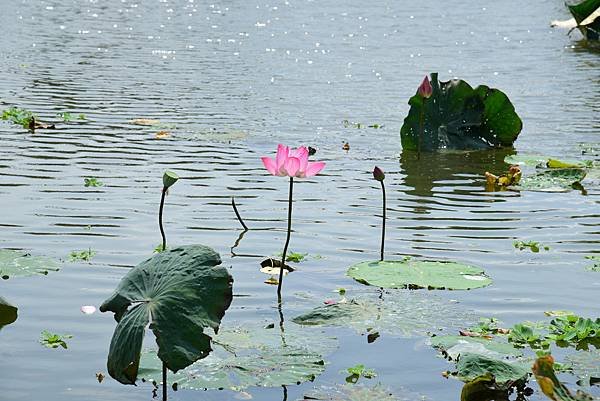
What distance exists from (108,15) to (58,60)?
7.11 metres

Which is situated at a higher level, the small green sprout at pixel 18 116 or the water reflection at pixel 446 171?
the small green sprout at pixel 18 116

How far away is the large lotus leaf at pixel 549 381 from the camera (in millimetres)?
2449

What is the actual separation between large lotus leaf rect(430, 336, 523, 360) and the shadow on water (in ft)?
9.44

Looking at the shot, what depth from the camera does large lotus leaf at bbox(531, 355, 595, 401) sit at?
8.04 feet

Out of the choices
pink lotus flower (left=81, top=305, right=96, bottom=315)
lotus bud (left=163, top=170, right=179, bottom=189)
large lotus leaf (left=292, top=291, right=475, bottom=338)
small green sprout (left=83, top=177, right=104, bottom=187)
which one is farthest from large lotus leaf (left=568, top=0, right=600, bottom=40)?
pink lotus flower (left=81, top=305, right=96, bottom=315)

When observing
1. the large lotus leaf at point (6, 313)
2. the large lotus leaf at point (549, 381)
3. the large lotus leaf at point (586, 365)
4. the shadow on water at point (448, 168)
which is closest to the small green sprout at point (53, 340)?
the large lotus leaf at point (6, 313)

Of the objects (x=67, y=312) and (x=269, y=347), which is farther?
(x=67, y=312)

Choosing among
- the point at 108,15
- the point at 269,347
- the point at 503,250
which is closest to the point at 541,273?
the point at 503,250

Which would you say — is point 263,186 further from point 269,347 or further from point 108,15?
point 108,15

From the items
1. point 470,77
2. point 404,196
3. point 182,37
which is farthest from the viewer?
point 182,37

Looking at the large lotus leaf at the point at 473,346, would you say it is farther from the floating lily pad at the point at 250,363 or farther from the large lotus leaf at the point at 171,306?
the large lotus leaf at the point at 171,306

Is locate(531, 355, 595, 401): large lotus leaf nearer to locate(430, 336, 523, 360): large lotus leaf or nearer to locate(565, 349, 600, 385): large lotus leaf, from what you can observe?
locate(565, 349, 600, 385): large lotus leaf

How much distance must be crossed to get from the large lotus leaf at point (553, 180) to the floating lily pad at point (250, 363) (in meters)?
3.26

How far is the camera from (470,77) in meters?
12.5
